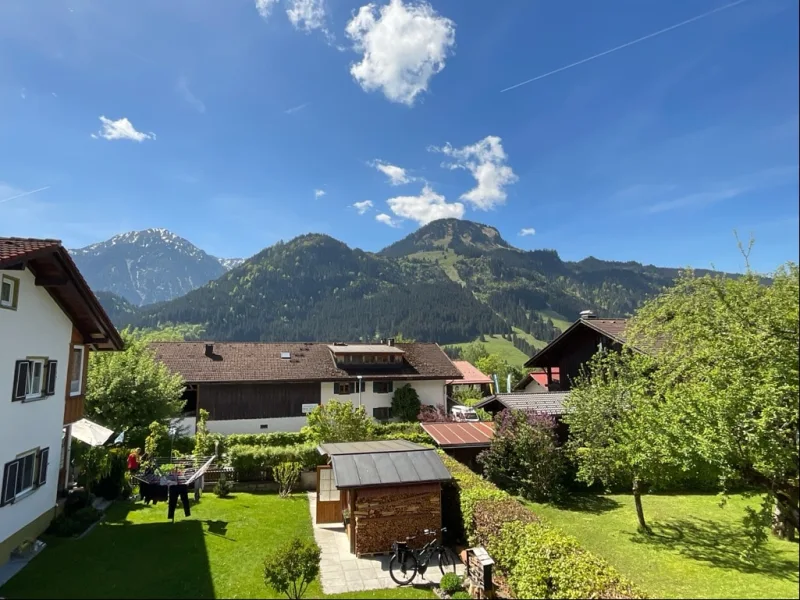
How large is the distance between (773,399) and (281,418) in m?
32.9

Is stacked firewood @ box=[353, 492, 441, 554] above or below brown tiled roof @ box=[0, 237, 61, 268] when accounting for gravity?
below

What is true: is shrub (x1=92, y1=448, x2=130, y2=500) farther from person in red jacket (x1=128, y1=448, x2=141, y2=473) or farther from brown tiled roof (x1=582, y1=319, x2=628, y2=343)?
brown tiled roof (x1=582, y1=319, x2=628, y2=343)

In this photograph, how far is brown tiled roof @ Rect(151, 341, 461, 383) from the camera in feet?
116

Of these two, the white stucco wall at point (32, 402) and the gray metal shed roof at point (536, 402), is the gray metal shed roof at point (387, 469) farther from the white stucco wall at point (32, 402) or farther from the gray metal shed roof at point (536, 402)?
the white stucco wall at point (32, 402)

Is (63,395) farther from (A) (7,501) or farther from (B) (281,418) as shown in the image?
(B) (281,418)

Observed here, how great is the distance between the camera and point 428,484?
12891 millimetres

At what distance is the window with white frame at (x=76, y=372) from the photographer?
629 inches

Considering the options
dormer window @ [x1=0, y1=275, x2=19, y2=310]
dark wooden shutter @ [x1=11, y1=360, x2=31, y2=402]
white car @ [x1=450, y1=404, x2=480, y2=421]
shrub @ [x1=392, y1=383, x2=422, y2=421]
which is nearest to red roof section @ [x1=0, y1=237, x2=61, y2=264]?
dormer window @ [x1=0, y1=275, x2=19, y2=310]

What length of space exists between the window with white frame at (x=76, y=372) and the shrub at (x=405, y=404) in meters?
25.5

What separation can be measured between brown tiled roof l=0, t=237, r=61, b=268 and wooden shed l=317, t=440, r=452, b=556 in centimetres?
932

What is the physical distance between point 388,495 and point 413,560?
1.75m

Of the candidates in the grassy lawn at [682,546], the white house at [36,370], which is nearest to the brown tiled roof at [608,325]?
the grassy lawn at [682,546]

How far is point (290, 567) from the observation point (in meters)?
8.90

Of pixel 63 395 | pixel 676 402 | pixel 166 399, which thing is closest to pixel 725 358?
pixel 676 402
